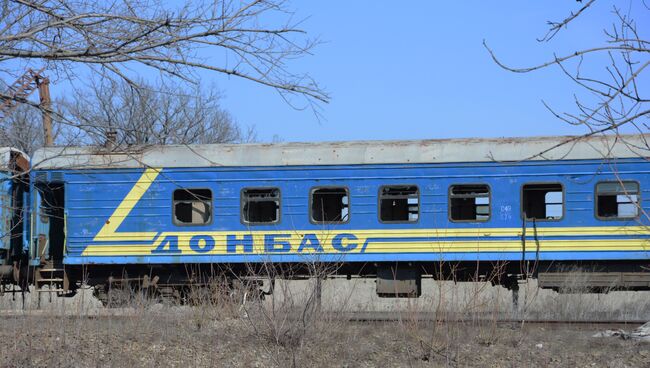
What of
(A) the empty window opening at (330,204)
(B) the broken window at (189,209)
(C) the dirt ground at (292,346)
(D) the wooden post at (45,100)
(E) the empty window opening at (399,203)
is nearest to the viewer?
(D) the wooden post at (45,100)

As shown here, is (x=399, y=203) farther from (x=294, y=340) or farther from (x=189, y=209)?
(x=294, y=340)

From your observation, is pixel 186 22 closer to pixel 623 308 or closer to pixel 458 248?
pixel 458 248

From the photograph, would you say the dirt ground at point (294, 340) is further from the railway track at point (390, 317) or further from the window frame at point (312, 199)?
the window frame at point (312, 199)

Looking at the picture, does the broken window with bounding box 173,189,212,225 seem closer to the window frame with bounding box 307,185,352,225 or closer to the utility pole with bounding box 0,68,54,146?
the window frame with bounding box 307,185,352,225

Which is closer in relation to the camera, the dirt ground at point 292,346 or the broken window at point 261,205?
the dirt ground at point 292,346

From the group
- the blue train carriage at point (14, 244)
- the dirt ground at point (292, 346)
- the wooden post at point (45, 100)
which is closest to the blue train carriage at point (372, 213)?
the blue train carriage at point (14, 244)

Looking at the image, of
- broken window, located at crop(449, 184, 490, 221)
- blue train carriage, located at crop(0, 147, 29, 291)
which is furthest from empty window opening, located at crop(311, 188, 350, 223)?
blue train carriage, located at crop(0, 147, 29, 291)

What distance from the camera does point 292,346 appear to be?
8555 mm

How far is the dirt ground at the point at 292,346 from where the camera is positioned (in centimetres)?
830

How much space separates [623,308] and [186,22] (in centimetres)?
1205

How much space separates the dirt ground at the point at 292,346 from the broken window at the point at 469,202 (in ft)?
14.5

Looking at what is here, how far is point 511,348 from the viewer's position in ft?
29.8

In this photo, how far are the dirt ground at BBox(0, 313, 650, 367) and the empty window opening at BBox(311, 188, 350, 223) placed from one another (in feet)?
15.5

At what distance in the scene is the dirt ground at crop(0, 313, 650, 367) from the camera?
830cm
